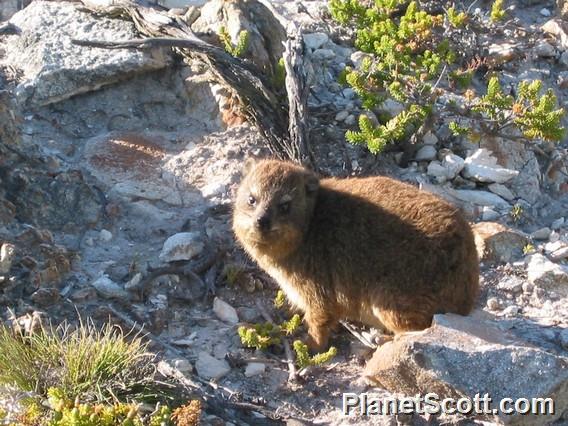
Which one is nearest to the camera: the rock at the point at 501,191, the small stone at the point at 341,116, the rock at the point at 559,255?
the rock at the point at 559,255

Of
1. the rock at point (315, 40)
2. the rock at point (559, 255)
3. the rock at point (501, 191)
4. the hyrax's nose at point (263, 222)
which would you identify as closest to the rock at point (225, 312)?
the hyrax's nose at point (263, 222)

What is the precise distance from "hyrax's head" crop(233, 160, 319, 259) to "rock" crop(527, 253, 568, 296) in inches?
64.9

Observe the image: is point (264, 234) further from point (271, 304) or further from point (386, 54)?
point (386, 54)

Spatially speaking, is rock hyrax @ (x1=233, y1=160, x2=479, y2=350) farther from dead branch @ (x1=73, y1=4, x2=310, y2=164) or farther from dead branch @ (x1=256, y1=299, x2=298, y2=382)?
dead branch @ (x1=73, y1=4, x2=310, y2=164)

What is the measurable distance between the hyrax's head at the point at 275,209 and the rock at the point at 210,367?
2.44 feet

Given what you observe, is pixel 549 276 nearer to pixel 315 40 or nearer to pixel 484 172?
pixel 484 172

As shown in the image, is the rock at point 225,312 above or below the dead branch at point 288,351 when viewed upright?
above

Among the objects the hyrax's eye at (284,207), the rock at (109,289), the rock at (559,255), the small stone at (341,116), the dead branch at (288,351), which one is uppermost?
the small stone at (341,116)

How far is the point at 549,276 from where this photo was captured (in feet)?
19.0

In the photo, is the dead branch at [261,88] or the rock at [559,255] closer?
the rock at [559,255]

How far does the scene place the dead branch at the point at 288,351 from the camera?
16.7 ft

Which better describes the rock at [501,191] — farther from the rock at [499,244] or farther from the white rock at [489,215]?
the rock at [499,244]

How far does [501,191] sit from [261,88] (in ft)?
6.81

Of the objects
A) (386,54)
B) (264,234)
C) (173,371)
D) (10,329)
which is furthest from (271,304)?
(386,54)
